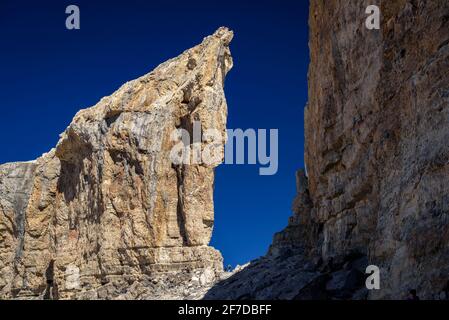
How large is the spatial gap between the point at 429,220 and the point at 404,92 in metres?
4.46

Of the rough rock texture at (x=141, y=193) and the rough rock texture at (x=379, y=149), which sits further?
the rough rock texture at (x=141, y=193)

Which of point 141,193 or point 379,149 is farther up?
point 141,193

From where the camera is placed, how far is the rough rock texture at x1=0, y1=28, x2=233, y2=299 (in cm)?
3938

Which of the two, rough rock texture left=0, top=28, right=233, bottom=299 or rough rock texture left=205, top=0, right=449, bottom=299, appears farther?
rough rock texture left=0, top=28, right=233, bottom=299

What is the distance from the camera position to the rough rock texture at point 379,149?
51.1 ft

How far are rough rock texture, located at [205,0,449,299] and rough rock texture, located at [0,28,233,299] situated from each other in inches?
281

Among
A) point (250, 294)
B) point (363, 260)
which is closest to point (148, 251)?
point (250, 294)

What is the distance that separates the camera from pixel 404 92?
60.4ft

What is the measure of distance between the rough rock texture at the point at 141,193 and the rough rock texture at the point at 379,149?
7148 millimetres

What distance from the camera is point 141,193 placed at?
133ft

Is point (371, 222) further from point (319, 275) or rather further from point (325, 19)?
point (325, 19)

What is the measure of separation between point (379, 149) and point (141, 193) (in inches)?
870

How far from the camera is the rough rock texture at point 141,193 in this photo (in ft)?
129

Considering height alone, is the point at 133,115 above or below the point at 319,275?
above
